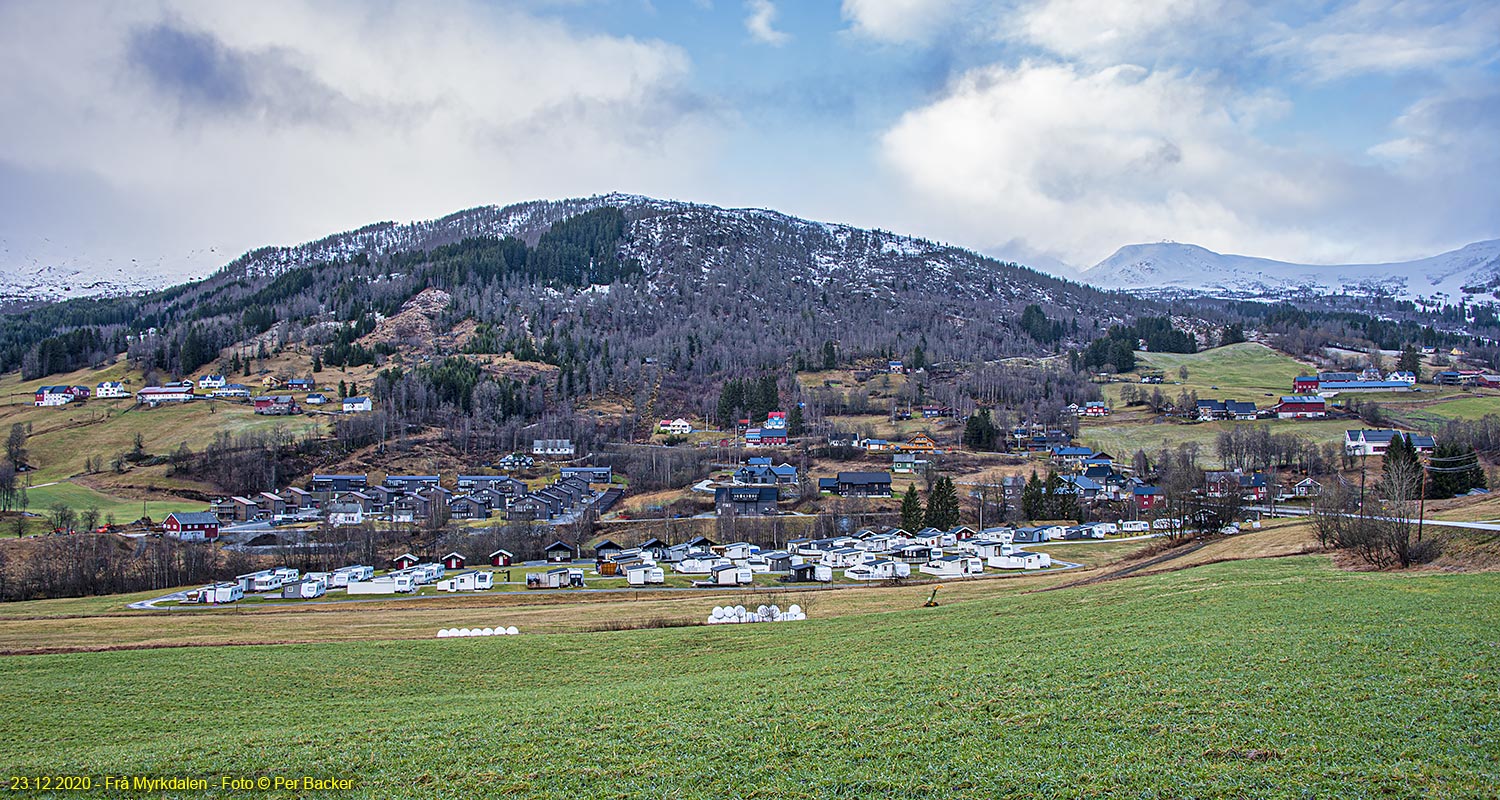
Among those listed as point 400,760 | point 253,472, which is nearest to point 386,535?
point 253,472

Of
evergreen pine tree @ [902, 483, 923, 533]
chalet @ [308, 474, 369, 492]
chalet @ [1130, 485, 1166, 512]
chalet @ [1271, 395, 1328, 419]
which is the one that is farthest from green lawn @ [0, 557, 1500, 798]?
chalet @ [1271, 395, 1328, 419]

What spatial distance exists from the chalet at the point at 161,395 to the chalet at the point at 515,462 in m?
60.9

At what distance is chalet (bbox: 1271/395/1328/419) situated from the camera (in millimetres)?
119250

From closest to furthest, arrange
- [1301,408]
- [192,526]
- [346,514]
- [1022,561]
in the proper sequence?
[1022,561]
[192,526]
[346,514]
[1301,408]

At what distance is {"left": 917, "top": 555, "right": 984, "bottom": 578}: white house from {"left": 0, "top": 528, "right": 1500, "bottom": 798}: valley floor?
2285 centimetres

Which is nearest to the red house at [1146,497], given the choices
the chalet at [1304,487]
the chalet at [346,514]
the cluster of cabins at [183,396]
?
the chalet at [1304,487]

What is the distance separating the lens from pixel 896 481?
3949 inches

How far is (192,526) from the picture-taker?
78.4 meters

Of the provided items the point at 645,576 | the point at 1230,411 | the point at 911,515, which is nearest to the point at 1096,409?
the point at 1230,411

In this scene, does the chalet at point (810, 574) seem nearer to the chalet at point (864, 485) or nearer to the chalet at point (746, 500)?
the chalet at point (746, 500)

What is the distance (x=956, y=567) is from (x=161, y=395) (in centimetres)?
13654

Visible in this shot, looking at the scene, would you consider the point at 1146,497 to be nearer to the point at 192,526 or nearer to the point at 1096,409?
the point at 1096,409

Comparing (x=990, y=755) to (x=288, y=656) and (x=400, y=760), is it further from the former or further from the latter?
(x=288, y=656)

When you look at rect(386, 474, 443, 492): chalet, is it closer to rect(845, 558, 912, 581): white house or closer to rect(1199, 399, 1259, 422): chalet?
rect(845, 558, 912, 581): white house
